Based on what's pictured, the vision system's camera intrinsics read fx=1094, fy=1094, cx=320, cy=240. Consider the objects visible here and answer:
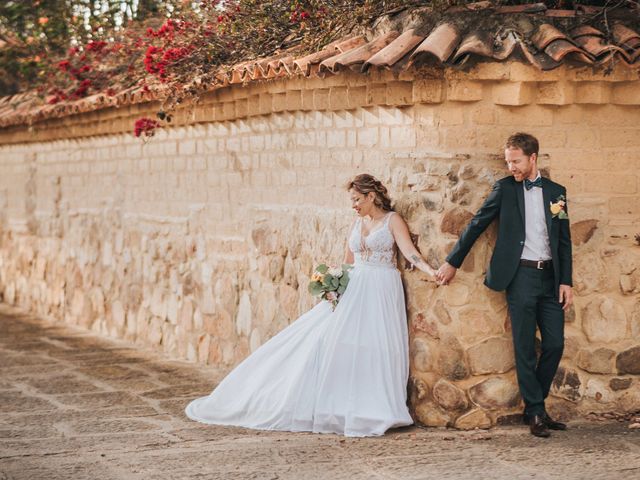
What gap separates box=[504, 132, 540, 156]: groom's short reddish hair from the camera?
6586 millimetres

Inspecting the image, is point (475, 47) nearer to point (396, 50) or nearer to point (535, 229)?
point (396, 50)

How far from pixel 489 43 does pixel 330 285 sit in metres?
1.88

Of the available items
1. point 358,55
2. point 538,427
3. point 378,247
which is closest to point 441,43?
point 358,55

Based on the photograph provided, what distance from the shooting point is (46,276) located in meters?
14.2

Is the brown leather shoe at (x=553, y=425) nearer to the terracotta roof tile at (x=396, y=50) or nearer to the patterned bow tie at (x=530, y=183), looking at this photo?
the patterned bow tie at (x=530, y=183)

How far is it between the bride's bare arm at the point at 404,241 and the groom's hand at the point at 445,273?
0.09m

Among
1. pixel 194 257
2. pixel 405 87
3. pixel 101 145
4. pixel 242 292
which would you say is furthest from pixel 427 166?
pixel 101 145

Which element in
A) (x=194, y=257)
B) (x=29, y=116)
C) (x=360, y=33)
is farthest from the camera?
(x=29, y=116)

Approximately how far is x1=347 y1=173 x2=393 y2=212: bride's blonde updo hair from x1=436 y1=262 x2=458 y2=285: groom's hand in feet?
1.97

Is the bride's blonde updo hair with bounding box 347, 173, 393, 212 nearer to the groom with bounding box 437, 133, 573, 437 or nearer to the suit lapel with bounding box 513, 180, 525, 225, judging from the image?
the groom with bounding box 437, 133, 573, 437

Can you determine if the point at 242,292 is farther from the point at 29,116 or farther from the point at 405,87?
the point at 29,116

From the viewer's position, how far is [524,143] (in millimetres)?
6598

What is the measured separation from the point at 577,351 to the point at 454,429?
3.12 feet

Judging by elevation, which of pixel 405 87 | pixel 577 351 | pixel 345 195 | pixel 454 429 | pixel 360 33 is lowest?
pixel 454 429
